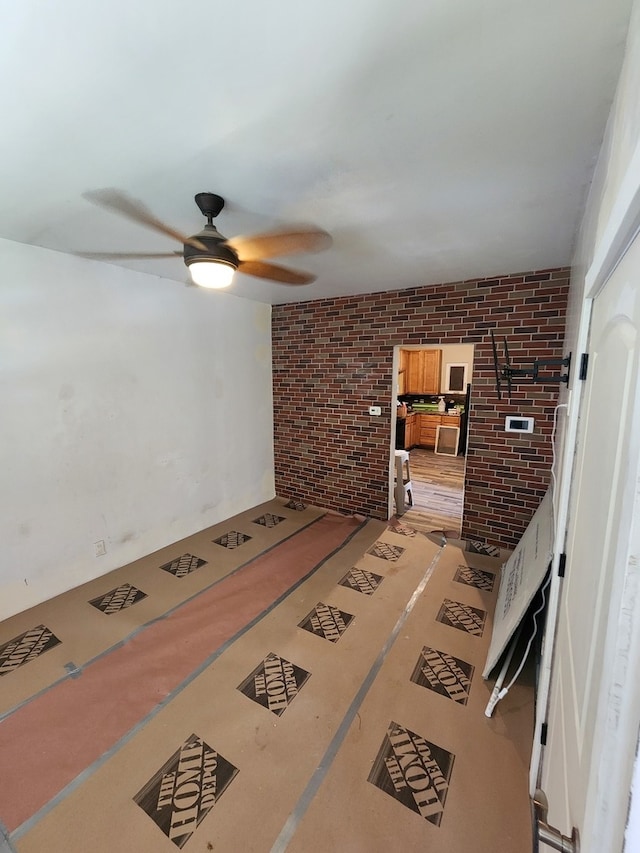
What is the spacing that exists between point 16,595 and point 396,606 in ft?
8.52

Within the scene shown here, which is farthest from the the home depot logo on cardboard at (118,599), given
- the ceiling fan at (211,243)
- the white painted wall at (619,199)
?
the white painted wall at (619,199)

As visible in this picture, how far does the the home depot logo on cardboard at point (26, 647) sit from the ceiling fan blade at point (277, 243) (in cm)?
255

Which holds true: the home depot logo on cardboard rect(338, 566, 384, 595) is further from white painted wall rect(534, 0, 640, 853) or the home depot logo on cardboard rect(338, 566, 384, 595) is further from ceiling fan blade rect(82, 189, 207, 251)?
ceiling fan blade rect(82, 189, 207, 251)

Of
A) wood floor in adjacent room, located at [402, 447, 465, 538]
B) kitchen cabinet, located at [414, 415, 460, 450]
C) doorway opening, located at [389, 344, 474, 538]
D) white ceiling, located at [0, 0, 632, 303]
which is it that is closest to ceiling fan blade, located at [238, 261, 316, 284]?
white ceiling, located at [0, 0, 632, 303]

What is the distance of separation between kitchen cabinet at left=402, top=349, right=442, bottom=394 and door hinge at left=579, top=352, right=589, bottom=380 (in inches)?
244

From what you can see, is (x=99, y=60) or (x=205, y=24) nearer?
(x=205, y=24)

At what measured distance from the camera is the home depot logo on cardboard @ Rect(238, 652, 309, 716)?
1.81 metres

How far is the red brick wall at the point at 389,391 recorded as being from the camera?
116 inches

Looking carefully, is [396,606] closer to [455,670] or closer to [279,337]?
[455,670]

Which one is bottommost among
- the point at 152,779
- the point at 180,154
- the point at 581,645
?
the point at 152,779

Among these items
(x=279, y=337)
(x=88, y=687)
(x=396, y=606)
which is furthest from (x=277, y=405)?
(x=88, y=687)

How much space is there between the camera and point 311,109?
44.2 inches

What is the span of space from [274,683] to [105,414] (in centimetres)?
225

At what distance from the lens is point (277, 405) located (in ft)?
14.6
